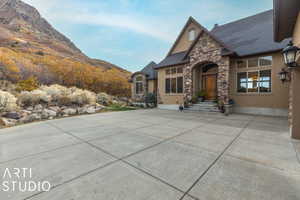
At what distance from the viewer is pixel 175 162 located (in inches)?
88.7

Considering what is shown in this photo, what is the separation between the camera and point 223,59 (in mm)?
8281

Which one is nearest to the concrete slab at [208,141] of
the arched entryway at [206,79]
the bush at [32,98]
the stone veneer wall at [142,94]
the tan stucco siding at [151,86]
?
the arched entryway at [206,79]

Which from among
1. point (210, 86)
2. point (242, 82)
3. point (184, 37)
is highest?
point (184, 37)

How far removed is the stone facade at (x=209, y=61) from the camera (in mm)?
8227

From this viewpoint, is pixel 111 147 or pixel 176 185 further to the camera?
pixel 111 147

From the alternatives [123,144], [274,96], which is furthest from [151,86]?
[123,144]

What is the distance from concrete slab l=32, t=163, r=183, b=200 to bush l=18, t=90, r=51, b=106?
9330mm

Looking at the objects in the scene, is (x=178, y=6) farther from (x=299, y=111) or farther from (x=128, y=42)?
(x=128, y=42)

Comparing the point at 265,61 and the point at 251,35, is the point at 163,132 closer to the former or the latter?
the point at 265,61

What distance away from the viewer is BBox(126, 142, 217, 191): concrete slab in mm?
1797

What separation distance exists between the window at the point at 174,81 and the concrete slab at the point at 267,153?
8.15 metres

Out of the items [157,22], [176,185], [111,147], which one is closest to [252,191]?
[176,185]

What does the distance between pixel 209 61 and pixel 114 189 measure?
970 cm

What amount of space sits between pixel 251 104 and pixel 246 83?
4.72 ft
